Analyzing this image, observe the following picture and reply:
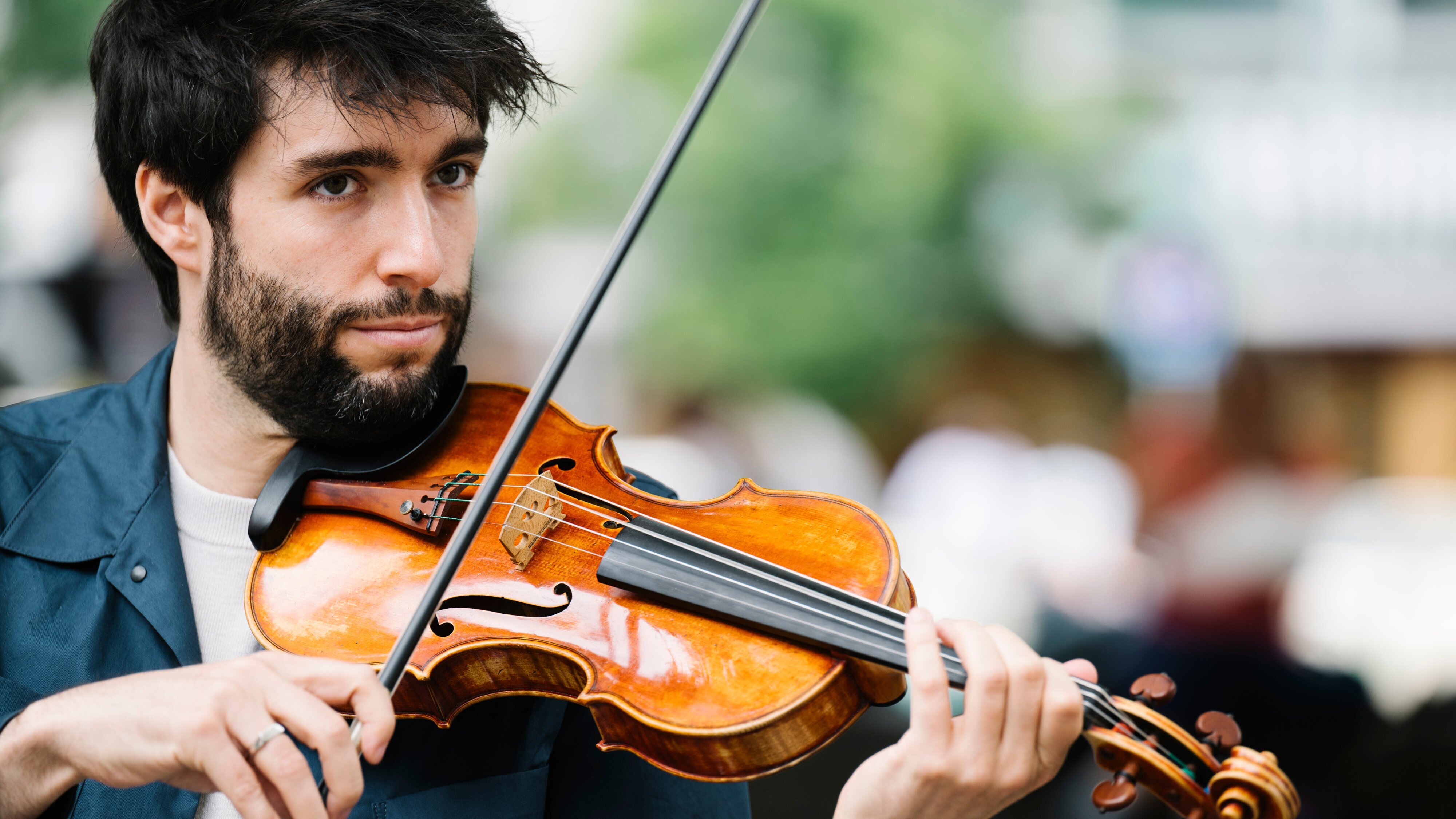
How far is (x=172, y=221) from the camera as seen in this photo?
197 cm

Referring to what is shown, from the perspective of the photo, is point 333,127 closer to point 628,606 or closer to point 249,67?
point 249,67

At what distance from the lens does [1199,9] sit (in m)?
13.4

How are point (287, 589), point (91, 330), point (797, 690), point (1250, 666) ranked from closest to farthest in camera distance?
point (797, 690), point (287, 589), point (1250, 666), point (91, 330)

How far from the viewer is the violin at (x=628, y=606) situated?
4.57ft

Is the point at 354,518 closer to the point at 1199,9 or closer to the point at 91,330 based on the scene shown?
the point at 91,330

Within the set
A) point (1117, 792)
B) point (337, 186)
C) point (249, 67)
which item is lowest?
point (1117, 792)

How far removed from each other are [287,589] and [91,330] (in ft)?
36.1

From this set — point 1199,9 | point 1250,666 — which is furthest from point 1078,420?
point 1250,666

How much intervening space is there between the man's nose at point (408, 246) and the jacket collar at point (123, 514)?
20.7 inches

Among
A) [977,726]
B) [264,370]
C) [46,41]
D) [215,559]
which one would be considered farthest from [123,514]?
[46,41]

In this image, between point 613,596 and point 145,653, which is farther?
point 145,653

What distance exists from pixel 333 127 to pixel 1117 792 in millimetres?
1432

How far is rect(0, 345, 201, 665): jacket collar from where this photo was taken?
174 centimetres

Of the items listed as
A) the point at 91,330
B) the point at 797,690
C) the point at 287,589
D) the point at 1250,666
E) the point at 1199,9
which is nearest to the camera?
the point at 797,690
